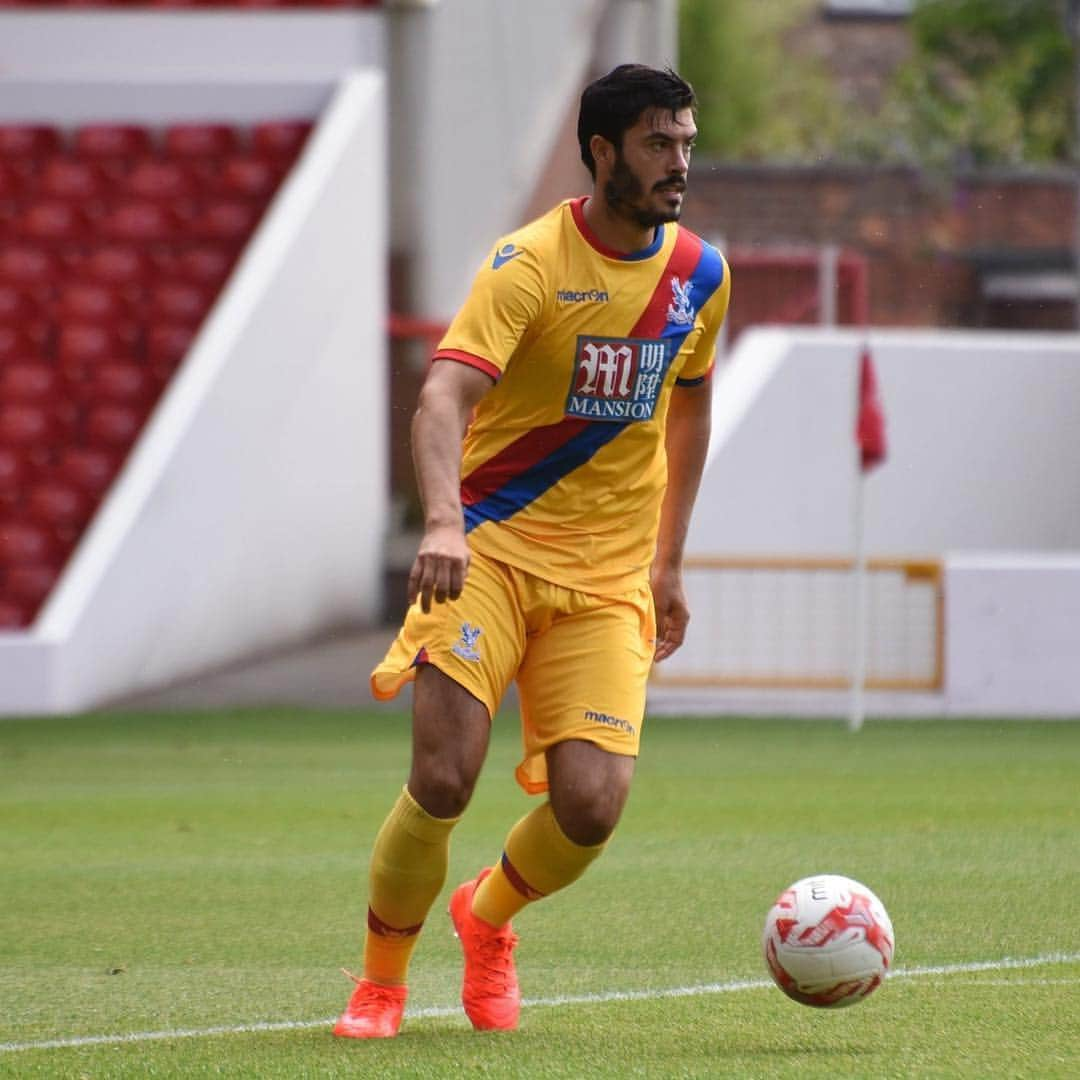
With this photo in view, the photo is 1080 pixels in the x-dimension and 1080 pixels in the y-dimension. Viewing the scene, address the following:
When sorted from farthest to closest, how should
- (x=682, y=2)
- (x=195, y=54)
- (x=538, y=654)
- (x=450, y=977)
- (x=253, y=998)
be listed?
(x=682, y=2) → (x=195, y=54) → (x=450, y=977) → (x=253, y=998) → (x=538, y=654)

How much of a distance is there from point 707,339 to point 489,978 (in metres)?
1.59

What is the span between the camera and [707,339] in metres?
5.96

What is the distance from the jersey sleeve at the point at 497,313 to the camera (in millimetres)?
5438

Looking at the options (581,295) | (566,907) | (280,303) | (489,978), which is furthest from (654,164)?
(280,303)

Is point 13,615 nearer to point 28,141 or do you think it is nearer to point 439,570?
point 28,141

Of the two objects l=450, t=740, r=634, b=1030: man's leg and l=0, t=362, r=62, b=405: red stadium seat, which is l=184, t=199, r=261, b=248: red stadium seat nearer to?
l=0, t=362, r=62, b=405: red stadium seat

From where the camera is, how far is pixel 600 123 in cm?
563

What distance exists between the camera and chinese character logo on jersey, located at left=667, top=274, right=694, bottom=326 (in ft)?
18.9

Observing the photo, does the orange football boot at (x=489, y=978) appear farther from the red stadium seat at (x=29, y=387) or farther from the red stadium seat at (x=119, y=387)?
the red stadium seat at (x=29, y=387)

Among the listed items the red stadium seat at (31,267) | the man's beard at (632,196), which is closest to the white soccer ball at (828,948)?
the man's beard at (632,196)

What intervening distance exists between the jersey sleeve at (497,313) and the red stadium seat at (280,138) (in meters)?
14.5

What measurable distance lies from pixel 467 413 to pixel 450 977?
1993 millimetres

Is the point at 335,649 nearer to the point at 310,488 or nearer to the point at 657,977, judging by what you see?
the point at 310,488

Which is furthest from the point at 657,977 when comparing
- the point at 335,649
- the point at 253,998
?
the point at 335,649
